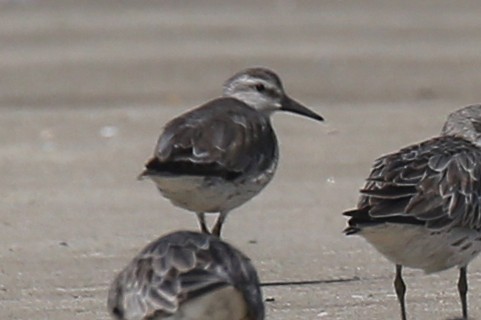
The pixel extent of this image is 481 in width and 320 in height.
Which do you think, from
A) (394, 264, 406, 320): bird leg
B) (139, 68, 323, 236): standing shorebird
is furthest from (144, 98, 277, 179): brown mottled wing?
(394, 264, 406, 320): bird leg

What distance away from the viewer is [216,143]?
29.5 ft

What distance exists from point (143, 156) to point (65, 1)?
6.60 metres

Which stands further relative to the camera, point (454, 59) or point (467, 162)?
point (454, 59)

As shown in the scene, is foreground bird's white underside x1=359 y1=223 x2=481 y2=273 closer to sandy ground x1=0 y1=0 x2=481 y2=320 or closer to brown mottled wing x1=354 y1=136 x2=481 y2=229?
brown mottled wing x1=354 y1=136 x2=481 y2=229

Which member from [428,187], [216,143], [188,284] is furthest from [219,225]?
[188,284]

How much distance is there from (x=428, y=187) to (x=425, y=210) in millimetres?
182

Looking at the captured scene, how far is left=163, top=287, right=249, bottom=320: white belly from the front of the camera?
245 inches

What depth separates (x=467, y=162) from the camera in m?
8.18

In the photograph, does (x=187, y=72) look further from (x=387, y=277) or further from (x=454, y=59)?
(x=387, y=277)

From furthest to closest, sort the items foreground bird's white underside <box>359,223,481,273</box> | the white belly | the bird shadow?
the bird shadow
foreground bird's white underside <box>359,223,481,273</box>
the white belly

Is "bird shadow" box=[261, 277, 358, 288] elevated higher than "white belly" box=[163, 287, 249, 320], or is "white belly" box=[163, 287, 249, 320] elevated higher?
"white belly" box=[163, 287, 249, 320]

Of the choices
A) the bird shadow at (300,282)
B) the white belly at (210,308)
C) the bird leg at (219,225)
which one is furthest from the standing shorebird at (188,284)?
the bird leg at (219,225)

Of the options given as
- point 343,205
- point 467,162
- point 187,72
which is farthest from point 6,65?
point 467,162

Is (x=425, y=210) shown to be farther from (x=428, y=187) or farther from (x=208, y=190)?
(x=208, y=190)
